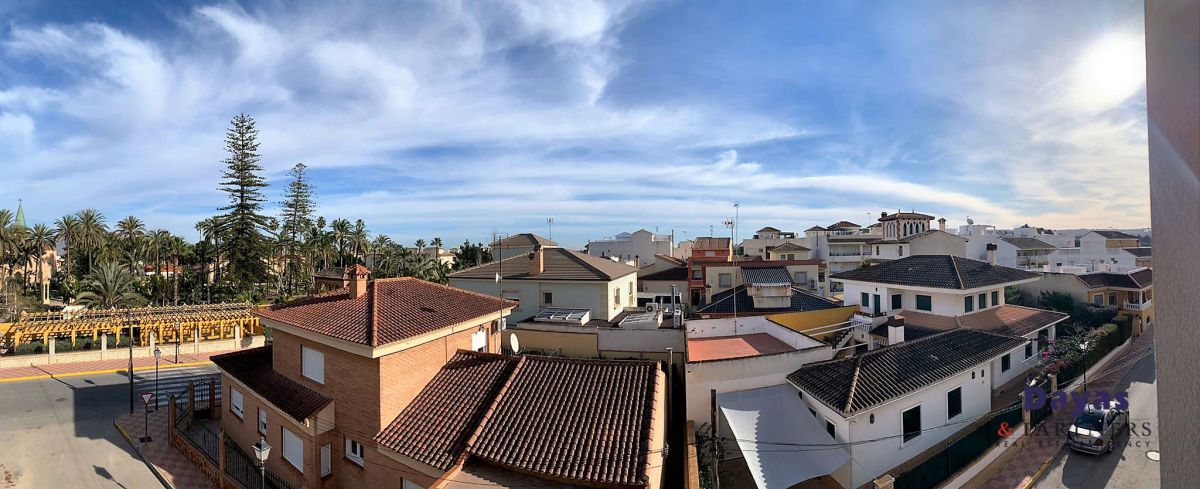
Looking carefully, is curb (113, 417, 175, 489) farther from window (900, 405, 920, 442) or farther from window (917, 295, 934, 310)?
window (917, 295, 934, 310)

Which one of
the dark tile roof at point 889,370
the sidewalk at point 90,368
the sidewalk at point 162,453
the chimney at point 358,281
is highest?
the chimney at point 358,281

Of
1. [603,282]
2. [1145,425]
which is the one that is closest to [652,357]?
[603,282]

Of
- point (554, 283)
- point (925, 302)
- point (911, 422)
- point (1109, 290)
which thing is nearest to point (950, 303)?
point (925, 302)

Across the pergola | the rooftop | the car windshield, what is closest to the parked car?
the car windshield

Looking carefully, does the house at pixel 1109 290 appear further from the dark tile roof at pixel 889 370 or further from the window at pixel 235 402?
the window at pixel 235 402

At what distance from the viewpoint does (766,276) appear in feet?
83.9

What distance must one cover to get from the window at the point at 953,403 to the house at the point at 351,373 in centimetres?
1261

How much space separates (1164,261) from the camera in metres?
1.20

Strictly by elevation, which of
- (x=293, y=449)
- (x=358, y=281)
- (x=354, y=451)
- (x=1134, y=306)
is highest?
(x=358, y=281)

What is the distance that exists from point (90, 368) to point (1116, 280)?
52.2 m

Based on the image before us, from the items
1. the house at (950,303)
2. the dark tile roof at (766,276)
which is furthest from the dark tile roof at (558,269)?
the house at (950,303)

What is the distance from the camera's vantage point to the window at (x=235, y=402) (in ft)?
45.7

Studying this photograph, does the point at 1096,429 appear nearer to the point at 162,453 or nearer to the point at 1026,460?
the point at 1026,460

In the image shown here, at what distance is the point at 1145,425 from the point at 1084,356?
15.5 ft
